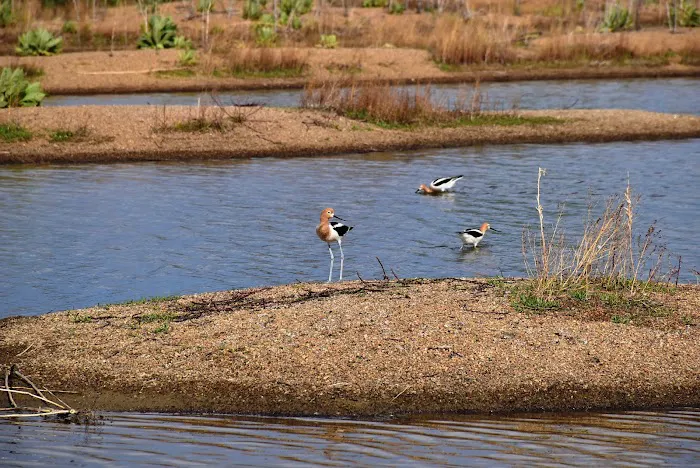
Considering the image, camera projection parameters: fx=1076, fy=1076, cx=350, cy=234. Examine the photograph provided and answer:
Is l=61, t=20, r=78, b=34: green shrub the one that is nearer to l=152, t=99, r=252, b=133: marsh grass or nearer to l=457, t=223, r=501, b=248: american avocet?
l=152, t=99, r=252, b=133: marsh grass

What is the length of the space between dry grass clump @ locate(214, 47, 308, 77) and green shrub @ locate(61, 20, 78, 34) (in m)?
9.06

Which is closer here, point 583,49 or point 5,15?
point 583,49

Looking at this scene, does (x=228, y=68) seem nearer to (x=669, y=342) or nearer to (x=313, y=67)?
(x=313, y=67)

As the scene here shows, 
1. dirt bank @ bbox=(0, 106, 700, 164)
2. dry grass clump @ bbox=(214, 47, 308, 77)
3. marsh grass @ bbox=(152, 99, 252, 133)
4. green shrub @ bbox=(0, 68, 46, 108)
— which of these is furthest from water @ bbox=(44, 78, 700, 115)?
marsh grass @ bbox=(152, 99, 252, 133)

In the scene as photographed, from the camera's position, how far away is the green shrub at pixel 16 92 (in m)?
25.4

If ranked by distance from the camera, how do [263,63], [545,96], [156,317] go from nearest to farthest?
[156,317], [545,96], [263,63]

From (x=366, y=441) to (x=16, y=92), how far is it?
2008cm

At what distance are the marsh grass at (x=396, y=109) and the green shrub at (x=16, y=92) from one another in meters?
6.52

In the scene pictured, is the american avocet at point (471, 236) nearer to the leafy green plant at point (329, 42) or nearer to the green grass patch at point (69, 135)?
the green grass patch at point (69, 135)

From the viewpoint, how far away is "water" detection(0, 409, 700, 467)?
7539 mm

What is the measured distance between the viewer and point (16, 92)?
2567cm

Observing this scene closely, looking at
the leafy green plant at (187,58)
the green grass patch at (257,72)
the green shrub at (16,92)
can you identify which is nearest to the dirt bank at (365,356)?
the green shrub at (16,92)

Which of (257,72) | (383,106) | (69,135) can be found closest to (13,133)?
(69,135)

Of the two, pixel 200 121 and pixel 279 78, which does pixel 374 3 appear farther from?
pixel 200 121
